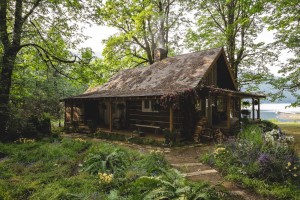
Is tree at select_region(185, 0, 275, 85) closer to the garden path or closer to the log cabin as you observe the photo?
the log cabin

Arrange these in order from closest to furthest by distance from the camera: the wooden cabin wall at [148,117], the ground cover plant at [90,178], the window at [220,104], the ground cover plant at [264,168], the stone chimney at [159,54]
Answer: the ground cover plant at [90,178] → the ground cover plant at [264,168] → the wooden cabin wall at [148,117] → the window at [220,104] → the stone chimney at [159,54]

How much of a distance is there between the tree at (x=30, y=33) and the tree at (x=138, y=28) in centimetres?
962

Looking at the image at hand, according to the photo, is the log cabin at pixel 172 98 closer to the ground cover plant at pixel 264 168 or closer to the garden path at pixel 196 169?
the garden path at pixel 196 169

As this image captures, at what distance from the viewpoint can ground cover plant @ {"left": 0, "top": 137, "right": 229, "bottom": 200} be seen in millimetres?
4082

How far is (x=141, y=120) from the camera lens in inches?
554

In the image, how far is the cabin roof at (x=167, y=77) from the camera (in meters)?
11.4

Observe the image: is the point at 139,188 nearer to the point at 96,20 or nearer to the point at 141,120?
the point at 141,120

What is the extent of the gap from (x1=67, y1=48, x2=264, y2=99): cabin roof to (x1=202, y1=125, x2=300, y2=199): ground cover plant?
4.35m

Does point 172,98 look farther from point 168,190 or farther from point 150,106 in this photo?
point 168,190

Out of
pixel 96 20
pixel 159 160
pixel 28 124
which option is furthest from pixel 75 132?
pixel 159 160

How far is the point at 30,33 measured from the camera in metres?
10.4

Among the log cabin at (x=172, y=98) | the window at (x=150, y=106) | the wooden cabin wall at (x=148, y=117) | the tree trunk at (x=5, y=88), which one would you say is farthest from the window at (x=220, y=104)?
the tree trunk at (x=5, y=88)

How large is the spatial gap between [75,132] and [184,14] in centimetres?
1796

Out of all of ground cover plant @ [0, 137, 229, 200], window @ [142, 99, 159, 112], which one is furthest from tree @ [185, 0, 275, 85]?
ground cover plant @ [0, 137, 229, 200]
